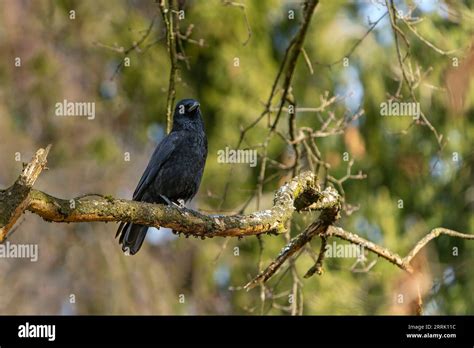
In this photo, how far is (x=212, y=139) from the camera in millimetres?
13250

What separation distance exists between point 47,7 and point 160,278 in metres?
4.84

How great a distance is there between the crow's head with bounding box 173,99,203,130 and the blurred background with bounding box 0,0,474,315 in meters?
4.55

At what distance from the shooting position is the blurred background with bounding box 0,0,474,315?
12.4 meters

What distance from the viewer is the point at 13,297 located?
12047 millimetres

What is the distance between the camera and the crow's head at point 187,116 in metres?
7.33

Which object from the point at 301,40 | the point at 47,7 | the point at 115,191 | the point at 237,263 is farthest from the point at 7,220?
the point at 47,7

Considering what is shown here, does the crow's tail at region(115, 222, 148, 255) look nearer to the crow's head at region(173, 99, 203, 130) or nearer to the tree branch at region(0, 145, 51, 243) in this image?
the crow's head at region(173, 99, 203, 130)

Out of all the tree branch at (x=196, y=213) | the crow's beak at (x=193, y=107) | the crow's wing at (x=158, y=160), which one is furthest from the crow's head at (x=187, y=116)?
the tree branch at (x=196, y=213)

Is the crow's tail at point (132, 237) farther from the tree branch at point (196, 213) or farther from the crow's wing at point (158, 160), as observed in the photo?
the tree branch at point (196, 213)

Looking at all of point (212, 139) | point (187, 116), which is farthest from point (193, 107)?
point (212, 139)

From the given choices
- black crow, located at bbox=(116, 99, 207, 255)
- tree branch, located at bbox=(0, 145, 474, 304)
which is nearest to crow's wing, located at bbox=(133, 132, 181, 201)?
black crow, located at bbox=(116, 99, 207, 255)

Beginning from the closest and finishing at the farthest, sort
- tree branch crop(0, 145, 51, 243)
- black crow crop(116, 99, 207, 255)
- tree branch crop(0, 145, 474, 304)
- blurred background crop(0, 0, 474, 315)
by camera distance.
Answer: tree branch crop(0, 145, 51, 243) < tree branch crop(0, 145, 474, 304) < black crow crop(116, 99, 207, 255) < blurred background crop(0, 0, 474, 315)

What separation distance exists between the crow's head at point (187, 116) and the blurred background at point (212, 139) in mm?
4547

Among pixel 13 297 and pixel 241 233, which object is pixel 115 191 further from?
pixel 241 233
